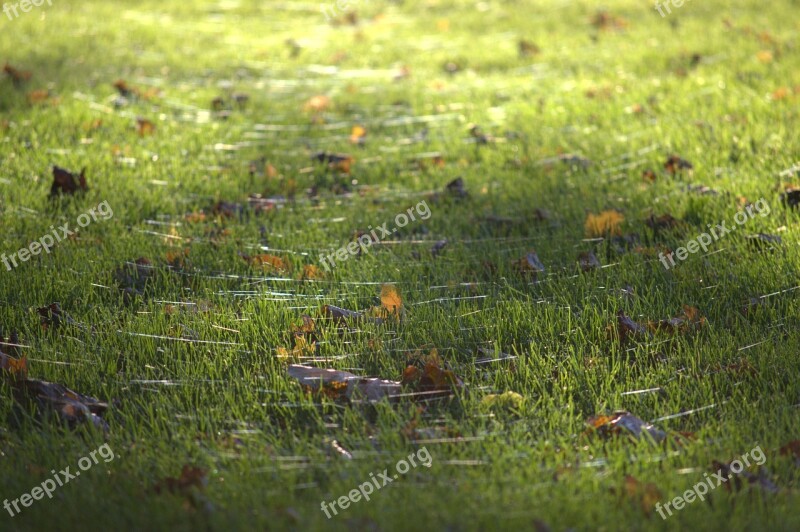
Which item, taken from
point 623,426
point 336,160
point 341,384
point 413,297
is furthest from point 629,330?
point 336,160

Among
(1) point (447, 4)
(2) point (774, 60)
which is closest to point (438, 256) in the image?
(2) point (774, 60)

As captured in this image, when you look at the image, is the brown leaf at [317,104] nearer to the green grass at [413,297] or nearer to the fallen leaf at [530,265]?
the green grass at [413,297]

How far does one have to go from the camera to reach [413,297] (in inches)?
133

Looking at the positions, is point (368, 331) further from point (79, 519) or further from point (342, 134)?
point (342, 134)

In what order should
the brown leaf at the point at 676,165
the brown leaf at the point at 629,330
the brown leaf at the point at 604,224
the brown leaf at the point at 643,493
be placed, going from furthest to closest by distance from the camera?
the brown leaf at the point at 676,165 → the brown leaf at the point at 604,224 → the brown leaf at the point at 629,330 → the brown leaf at the point at 643,493

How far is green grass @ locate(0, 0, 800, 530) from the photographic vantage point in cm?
225

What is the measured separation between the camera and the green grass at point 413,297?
88.6 inches

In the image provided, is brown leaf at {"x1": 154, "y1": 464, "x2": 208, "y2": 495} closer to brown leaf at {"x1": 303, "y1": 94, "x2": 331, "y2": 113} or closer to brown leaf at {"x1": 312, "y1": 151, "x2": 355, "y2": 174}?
brown leaf at {"x1": 312, "y1": 151, "x2": 355, "y2": 174}

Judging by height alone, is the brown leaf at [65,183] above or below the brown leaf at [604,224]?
above

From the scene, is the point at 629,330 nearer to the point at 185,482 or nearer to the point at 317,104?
the point at 185,482

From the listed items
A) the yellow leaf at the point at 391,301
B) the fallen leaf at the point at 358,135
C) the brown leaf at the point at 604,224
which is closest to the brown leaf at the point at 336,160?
the fallen leaf at the point at 358,135

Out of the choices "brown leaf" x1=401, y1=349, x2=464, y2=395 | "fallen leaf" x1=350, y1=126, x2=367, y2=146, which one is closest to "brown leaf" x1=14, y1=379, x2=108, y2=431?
"brown leaf" x1=401, y1=349, x2=464, y2=395

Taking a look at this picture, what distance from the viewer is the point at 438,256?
12.5 ft

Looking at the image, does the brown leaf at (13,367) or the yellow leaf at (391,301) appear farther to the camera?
the yellow leaf at (391,301)
